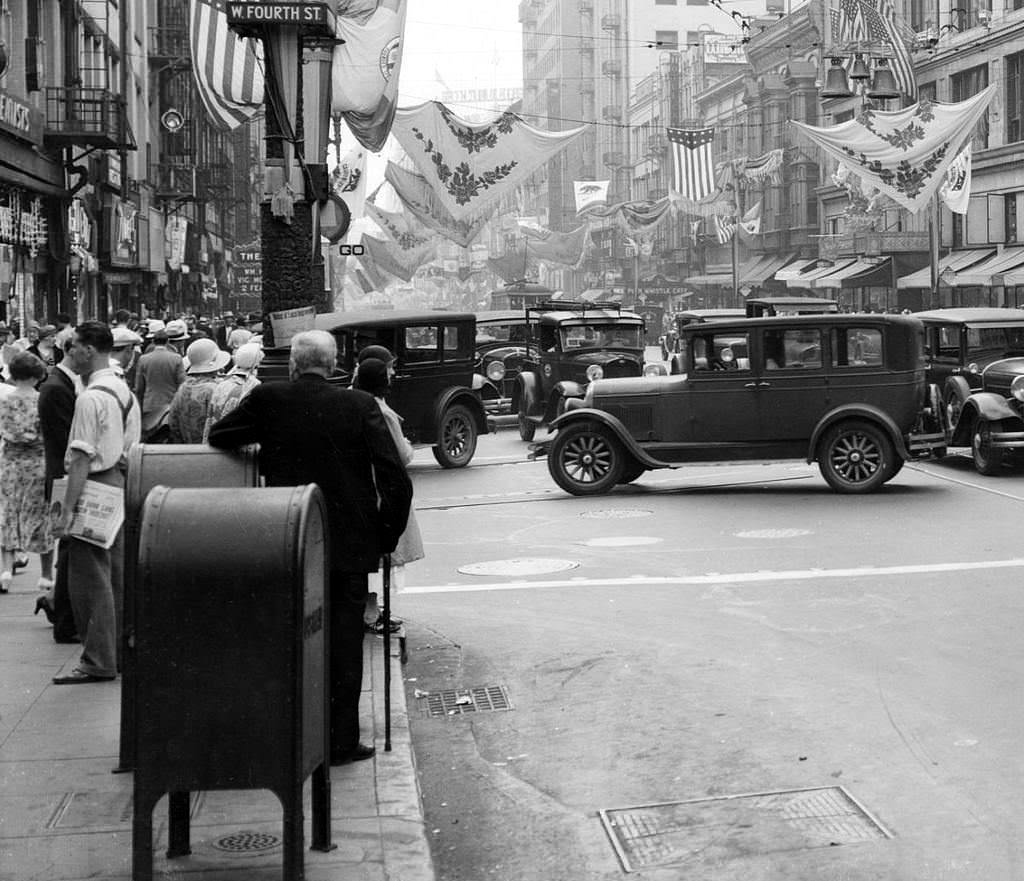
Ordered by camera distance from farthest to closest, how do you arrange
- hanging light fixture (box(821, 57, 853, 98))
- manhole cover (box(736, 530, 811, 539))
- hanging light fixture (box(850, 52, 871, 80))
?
hanging light fixture (box(821, 57, 853, 98)) → hanging light fixture (box(850, 52, 871, 80)) → manhole cover (box(736, 530, 811, 539))

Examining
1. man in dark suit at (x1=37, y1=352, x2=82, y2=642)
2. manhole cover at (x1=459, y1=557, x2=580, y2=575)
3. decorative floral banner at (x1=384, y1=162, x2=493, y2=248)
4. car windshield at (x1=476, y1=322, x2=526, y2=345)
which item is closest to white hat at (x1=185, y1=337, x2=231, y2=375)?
man in dark suit at (x1=37, y1=352, x2=82, y2=642)

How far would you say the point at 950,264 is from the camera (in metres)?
54.3

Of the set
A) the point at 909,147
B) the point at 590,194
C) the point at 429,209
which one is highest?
the point at 590,194

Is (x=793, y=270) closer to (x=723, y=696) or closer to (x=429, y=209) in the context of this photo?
(x=429, y=209)

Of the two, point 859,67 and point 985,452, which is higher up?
point 859,67

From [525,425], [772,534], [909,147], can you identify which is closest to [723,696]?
[772,534]

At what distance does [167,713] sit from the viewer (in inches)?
199

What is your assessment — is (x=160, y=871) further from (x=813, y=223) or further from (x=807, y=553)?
(x=813, y=223)

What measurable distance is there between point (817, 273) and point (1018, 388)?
46.5 metres

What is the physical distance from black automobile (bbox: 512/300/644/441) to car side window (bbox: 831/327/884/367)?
342 inches

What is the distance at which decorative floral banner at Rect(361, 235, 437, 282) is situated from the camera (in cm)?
4966

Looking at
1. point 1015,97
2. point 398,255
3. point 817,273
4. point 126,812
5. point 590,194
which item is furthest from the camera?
point 817,273

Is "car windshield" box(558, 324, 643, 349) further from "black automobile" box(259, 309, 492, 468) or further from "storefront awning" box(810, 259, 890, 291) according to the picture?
"storefront awning" box(810, 259, 890, 291)

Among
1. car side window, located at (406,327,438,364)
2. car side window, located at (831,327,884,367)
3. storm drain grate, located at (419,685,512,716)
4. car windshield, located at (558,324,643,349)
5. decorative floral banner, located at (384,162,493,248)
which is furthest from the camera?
decorative floral banner, located at (384,162,493,248)
